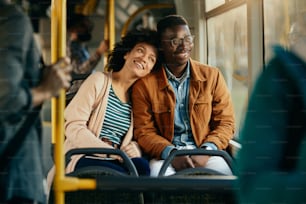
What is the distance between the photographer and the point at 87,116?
9.58 ft

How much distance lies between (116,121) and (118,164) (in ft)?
0.52

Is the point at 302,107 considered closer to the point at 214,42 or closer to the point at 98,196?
the point at 98,196

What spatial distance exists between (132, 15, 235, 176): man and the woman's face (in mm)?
55

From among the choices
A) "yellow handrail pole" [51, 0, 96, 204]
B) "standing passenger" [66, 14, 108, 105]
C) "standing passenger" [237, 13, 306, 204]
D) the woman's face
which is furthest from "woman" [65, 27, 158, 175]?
"standing passenger" [237, 13, 306, 204]

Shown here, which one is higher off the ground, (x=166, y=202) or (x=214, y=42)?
(x=214, y=42)

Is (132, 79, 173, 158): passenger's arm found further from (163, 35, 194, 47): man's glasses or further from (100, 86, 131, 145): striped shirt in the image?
(163, 35, 194, 47): man's glasses

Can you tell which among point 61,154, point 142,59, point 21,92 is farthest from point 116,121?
point 21,92

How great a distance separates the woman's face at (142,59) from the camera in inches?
119

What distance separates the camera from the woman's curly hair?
10.1 feet

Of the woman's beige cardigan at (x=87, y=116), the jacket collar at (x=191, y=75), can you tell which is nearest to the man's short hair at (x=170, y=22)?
the jacket collar at (x=191, y=75)

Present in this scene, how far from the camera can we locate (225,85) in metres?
2.94

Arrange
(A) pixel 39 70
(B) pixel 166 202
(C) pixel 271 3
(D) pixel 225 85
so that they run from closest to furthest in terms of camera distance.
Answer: (A) pixel 39 70, (B) pixel 166 202, (C) pixel 271 3, (D) pixel 225 85

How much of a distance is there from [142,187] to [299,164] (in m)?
0.89

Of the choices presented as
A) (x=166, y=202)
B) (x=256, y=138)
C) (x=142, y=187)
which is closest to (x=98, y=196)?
(x=166, y=202)
